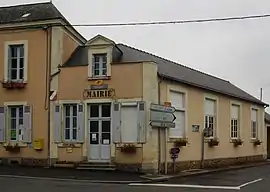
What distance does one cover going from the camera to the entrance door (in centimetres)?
2388

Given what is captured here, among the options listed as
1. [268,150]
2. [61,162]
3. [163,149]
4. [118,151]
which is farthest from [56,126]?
[268,150]

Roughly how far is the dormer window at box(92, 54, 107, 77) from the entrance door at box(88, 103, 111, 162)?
145cm

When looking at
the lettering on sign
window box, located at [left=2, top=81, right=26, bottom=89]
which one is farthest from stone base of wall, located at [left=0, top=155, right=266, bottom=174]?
window box, located at [left=2, top=81, right=26, bottom=89]

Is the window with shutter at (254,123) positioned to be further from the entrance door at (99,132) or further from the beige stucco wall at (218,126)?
the entrance door at (99,132)

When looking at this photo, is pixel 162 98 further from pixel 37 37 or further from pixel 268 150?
pixel 268 150

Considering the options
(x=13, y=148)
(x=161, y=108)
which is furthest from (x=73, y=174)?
(x=13, y=148)

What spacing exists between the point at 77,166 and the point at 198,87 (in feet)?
26.5

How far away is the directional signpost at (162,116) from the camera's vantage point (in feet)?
75.5

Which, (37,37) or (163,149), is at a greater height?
(37,37)

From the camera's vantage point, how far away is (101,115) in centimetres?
2416

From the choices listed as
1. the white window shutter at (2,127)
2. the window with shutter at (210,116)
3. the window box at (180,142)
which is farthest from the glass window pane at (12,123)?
the window with shutter at (210,116)

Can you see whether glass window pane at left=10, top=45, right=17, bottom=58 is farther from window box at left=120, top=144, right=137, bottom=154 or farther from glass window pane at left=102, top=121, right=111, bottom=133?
window box at left=120, top=144, right=137, bottom=154

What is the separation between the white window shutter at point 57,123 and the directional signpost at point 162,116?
4531 mm

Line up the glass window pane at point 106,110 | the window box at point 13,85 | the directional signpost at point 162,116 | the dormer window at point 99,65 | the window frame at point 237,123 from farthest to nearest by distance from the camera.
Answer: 1. the window frame at point 237,123
2. the window box at point 13,85
3. the dormer window at point 99,65
4. the glass window pane at point 106,110
5. the directional signpost at point 162,116
